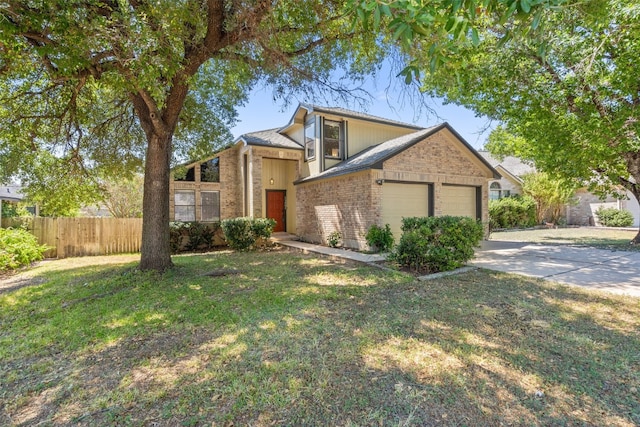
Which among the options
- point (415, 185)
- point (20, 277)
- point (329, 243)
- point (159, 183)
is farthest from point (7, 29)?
point (415, 185)

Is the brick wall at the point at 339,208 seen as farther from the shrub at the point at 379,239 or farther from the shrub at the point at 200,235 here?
the shrub at the point at 200,235

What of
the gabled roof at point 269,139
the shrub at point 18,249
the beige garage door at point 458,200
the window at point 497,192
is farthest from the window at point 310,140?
the window at point 497,192

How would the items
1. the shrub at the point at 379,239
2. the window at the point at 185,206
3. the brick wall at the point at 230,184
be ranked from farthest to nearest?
the brick wall at the point at 230,184
the window at the point at 185,206
the shrub at the point at 379,239

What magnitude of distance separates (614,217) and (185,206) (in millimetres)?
27016

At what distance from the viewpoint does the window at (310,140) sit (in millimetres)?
13438

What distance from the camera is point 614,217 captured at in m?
20.1

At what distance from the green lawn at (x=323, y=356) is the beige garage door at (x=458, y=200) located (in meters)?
6.76

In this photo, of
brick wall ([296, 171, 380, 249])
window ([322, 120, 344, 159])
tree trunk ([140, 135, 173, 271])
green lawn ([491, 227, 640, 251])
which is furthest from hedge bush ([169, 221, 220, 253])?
green lawn ([491, 227, 640, 251])

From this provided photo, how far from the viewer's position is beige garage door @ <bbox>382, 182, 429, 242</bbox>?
1066 cm

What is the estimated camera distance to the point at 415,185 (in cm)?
1143

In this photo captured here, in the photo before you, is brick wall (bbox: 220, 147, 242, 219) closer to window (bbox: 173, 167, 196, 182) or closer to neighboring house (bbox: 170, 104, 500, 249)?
neighboring house (bbox: 170, 104, 500, 249)

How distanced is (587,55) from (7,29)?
42.6 feet

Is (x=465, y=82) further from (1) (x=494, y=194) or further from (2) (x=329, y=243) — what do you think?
(1) (x=494, y=194)

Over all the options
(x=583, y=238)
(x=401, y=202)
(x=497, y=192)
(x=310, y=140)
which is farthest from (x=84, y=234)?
(x=497, y=192)
